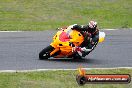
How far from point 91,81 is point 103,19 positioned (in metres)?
16.9

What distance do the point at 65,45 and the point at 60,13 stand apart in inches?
413

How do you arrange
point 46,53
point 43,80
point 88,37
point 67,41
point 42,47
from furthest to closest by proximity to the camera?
point 42,47 → point 46,53 → point 67,41 → point 88,37 → point 43,80

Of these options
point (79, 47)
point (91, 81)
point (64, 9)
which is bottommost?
point (64, 9)

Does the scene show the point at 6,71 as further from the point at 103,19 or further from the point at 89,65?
the point at 103,19

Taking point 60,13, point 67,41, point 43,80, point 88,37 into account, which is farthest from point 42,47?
point 60,13

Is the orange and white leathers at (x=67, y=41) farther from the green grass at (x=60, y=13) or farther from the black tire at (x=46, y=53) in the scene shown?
the green grass at (x=60, y=13)

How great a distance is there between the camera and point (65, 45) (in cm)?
1493

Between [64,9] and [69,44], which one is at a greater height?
[69,44]

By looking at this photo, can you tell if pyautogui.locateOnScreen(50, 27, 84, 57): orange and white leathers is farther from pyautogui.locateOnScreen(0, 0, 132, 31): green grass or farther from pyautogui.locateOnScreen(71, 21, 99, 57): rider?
pyautogui.locateOnScreen(0, 0, 132, 31): green grass

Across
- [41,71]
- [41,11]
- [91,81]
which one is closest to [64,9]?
[41,11]

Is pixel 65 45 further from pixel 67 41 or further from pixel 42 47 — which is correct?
pixel 42 47

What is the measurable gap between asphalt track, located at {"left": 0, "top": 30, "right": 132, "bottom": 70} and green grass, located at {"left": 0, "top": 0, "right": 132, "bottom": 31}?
1792mm

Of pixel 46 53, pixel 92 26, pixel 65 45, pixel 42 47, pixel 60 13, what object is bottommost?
pixel 60 13

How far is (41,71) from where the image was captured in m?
12.6
